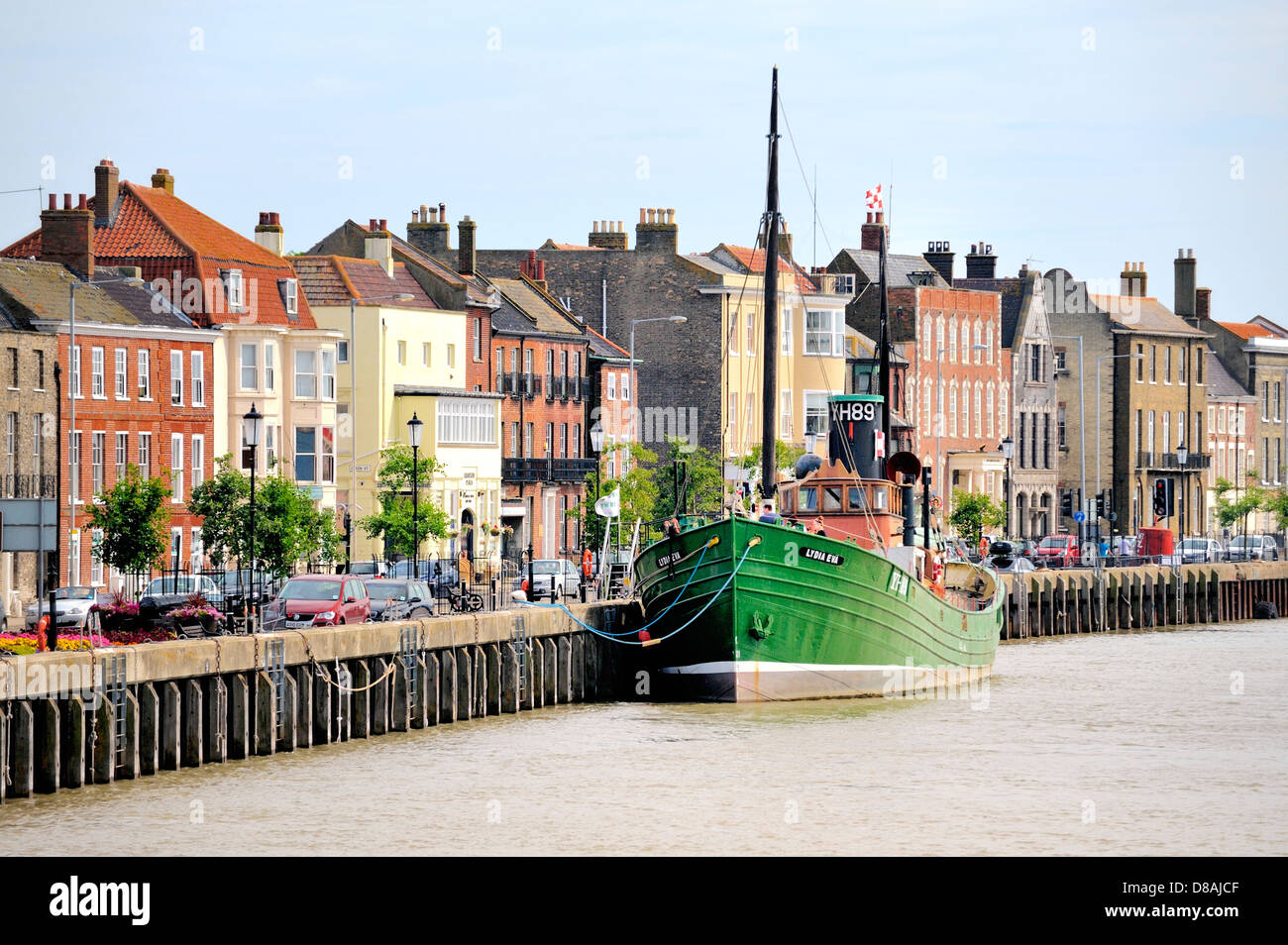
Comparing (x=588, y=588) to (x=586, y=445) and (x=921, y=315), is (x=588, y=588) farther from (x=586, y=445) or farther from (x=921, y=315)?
(x=921, y=315)

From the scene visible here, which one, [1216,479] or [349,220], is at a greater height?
[349,220]

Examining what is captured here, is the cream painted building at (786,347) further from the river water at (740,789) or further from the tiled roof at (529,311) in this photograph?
the river water at (740,789)

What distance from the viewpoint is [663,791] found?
38031 mm

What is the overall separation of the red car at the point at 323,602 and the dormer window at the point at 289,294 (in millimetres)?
35354

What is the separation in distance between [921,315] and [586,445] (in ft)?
79.1

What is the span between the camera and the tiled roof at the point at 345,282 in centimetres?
9262

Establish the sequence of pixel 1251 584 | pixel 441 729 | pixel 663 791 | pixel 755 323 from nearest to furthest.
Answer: pixel 663 791, pixel 441 729, pixel 1251 584, pixel 755 323

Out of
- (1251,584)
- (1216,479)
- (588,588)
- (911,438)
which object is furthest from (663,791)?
(1216,479)

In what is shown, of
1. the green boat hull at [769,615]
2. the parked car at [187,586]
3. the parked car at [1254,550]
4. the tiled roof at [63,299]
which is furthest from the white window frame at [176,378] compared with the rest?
the parked car at [1254,550]

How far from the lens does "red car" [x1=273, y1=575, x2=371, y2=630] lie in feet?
168

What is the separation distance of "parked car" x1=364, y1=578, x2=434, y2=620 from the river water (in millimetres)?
6416

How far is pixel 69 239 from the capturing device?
261ft
